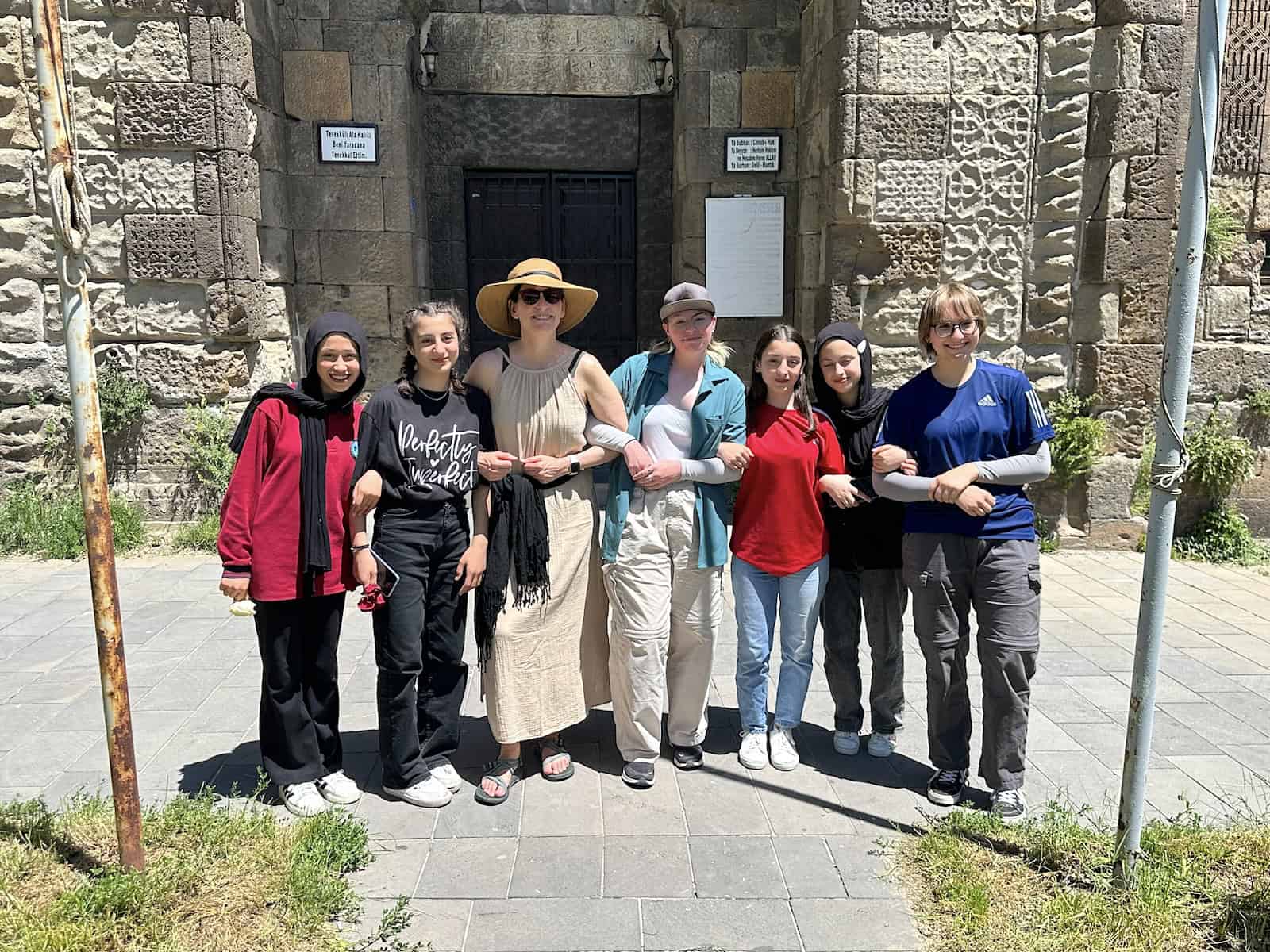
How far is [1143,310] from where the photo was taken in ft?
22.3

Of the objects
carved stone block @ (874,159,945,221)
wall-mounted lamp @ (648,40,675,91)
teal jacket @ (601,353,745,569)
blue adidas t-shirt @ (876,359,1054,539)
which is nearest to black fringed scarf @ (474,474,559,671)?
teal jacket @ (601,353,745,569)

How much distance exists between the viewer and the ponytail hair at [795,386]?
3.50m

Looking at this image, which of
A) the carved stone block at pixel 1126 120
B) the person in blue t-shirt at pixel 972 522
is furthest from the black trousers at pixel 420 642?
the carved stone block at pixel 1126 120

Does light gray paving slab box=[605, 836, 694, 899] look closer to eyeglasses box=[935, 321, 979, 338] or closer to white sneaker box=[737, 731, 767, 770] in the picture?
white sneaker box=[737, 731, 767, 770]

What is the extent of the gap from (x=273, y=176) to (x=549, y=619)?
17.2 ft

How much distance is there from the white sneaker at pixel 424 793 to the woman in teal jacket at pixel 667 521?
666 mm

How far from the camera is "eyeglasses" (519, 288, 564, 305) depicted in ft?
10.9

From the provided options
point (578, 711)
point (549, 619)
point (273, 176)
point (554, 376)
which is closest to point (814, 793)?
point (578, 711)

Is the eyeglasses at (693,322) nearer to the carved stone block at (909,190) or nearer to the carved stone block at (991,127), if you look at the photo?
the carved stone block at (909,190)

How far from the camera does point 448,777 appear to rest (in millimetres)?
3408

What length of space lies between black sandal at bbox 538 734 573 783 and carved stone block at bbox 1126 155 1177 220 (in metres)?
5.68

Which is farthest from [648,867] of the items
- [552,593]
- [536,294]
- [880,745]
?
[536,294]

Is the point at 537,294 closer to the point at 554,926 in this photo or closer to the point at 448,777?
the point at 448,777

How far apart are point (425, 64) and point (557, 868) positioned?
21.9 ft
